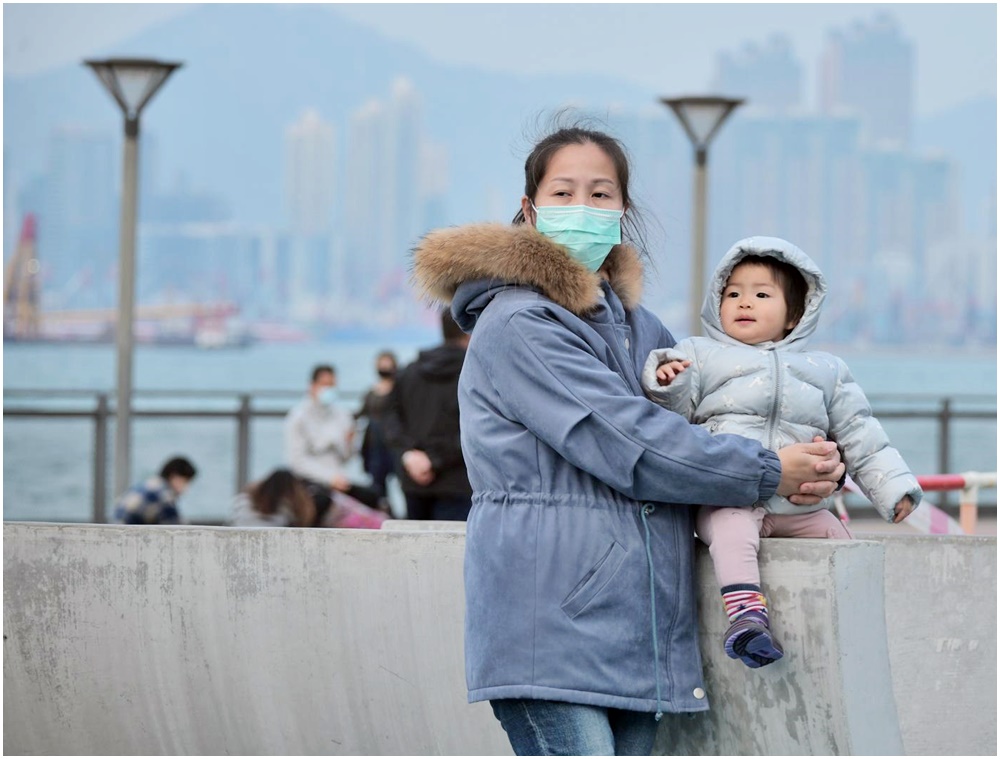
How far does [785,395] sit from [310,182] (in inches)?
5725

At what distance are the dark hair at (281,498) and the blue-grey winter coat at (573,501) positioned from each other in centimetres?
630

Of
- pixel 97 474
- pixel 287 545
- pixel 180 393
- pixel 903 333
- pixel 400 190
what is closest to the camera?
pixel 287 545

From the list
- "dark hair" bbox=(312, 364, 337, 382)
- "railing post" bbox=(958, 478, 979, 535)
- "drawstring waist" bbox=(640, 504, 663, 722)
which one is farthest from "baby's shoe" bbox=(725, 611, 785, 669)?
"dark hair" bbox=(312, 364, 337, 382)

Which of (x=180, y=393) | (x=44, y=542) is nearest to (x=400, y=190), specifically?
(x=180, y=393)

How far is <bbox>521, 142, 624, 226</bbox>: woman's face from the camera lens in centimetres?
327

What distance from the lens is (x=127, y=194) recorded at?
12062 mm

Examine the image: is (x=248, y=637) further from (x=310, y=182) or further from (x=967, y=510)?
(x=310, y=182)

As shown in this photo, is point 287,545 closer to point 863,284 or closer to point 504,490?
point 504,490

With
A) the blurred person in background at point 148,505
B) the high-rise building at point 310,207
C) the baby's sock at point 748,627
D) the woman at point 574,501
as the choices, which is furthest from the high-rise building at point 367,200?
the baby's sock at point 748,627

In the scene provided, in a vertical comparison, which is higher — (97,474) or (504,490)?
(504,490)

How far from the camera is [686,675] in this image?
3.12m

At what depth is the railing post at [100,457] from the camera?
14.4 m

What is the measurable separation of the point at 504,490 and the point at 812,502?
0.60 m

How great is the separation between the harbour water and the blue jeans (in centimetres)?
1545
